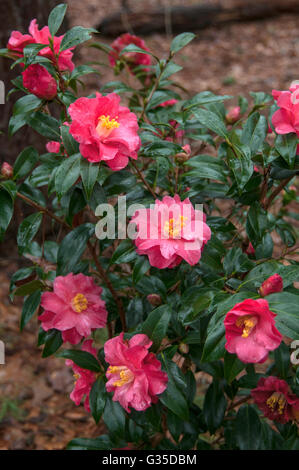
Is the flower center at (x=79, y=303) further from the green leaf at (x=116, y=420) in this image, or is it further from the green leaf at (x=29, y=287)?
the green leaf at (x=116, y=420)

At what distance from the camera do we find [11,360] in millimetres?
1891

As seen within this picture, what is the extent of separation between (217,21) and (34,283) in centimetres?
356

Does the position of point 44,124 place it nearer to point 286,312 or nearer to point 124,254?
point 124,254

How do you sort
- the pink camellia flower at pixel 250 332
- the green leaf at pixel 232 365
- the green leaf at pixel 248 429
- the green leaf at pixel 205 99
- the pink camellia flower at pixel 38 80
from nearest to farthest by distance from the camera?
the pink camellia flower at pixel 250 332 < the green leaf at pixel 232 365 < the pink camellia flower at pixel 38 80 < the green leaf at pixel 205 99 < the green leaf at pixel 248 429

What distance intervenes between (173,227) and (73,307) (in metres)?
0.34

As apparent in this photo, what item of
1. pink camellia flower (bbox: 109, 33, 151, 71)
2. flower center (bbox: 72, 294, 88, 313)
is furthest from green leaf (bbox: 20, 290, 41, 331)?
pink camellia flower (bbox: 109, 33, 151, 71)

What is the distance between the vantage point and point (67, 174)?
35.2 inches

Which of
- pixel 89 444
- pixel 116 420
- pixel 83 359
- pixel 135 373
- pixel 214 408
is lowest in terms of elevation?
pixel 89 444

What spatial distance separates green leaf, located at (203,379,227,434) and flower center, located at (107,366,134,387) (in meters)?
0.36

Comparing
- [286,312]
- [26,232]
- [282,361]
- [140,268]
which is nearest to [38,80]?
[26,232]

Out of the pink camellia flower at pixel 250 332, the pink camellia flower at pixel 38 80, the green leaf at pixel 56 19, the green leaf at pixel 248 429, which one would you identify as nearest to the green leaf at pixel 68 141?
the pink camellia flower at pixel 38 80

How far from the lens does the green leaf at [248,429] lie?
1.19 m

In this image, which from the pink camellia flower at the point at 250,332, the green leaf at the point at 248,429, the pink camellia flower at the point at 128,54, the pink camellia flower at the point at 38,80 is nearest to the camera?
the pink camellia flower at the point at 250,332
